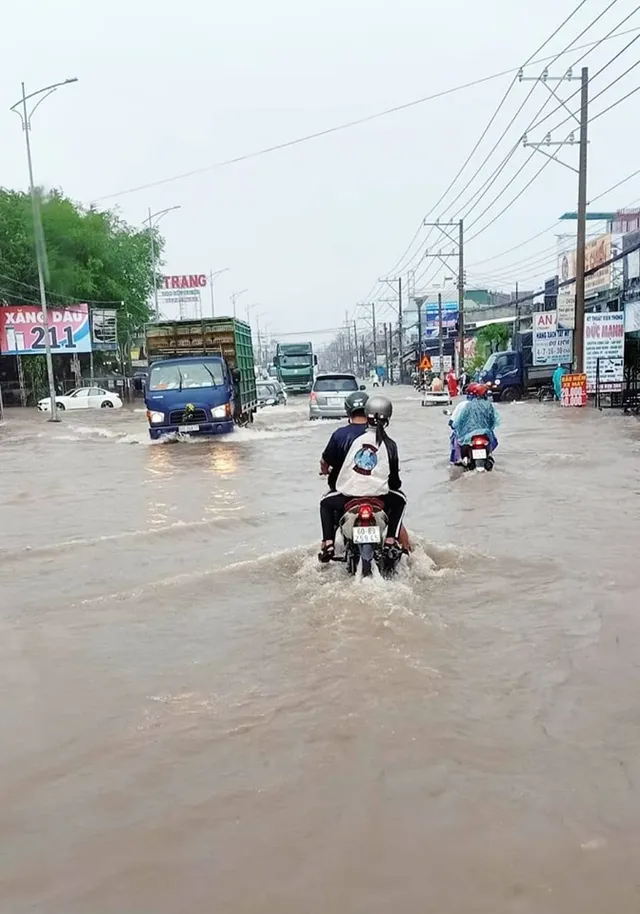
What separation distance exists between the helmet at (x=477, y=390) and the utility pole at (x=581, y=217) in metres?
14.5

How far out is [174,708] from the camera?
4422 mm

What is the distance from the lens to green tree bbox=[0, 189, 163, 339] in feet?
133

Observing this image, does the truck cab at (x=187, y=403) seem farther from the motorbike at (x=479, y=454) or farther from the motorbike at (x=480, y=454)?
the motorbike at (x=480, y=454)

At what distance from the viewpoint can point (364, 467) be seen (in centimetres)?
620

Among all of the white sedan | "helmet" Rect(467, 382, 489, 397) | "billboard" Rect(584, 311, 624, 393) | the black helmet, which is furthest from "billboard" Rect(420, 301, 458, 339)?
the black helmet

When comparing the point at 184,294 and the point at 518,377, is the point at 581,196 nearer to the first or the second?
the point at 518,377

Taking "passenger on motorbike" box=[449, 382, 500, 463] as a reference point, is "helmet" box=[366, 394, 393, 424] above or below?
above

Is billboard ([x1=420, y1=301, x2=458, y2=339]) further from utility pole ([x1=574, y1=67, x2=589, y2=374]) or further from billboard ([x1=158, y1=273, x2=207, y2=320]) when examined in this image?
utility pole ([x1=574, y1=67, x2=589, y2=374])

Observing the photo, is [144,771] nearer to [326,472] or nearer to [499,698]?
[499,698]

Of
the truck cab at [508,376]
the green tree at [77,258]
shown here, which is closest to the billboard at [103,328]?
the green tree at [77,258]

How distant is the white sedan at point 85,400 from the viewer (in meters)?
37.7

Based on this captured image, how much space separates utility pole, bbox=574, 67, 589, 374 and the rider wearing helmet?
20.5 metres

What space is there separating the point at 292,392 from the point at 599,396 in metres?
26.9

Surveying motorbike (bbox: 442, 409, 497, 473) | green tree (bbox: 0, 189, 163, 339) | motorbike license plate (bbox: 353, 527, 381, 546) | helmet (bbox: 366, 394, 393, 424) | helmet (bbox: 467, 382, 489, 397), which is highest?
green tree (bbox: 0, 189, 163, 339)
